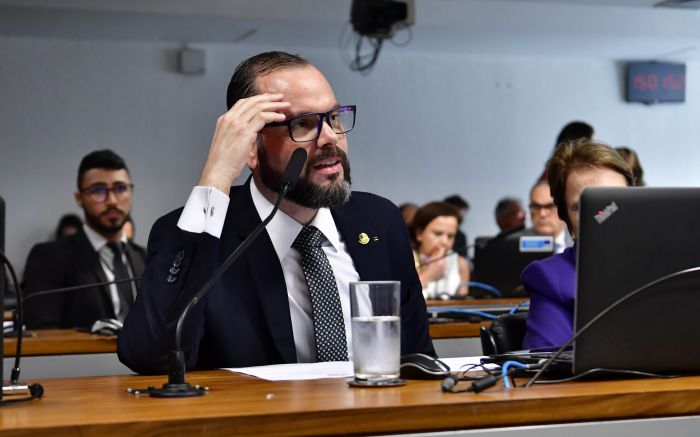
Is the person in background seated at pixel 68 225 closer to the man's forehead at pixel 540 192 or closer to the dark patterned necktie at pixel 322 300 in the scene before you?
the man's forehead at pixel 540 192

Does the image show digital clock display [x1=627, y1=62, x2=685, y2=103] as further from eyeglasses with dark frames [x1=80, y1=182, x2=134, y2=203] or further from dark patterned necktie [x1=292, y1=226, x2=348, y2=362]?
dark patterned necktie [x1=292, y1=226, x2=348, y2=362]

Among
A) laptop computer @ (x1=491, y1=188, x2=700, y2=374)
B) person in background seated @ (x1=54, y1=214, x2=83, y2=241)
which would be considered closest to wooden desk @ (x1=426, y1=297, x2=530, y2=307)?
laptop computer @ (x1=491, y1=188, x2=700, y2=374)

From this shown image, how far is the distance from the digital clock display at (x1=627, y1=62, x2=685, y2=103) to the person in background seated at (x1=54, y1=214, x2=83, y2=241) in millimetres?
5086

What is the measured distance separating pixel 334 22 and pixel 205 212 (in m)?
5.96

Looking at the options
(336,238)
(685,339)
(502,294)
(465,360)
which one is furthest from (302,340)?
(502,294)

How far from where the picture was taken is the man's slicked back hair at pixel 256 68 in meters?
2.13

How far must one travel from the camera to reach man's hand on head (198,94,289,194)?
1.82 metres

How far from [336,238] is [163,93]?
6583mm

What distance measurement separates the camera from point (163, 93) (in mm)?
8477

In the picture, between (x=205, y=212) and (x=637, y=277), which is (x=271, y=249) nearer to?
(x=205, y=212)

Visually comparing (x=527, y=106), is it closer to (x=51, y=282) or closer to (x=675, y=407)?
(x=51, y=282)

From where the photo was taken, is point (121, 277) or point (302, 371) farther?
point (121, 277)

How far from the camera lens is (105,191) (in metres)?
4.69

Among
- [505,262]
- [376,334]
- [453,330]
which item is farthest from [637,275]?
[505,262]
